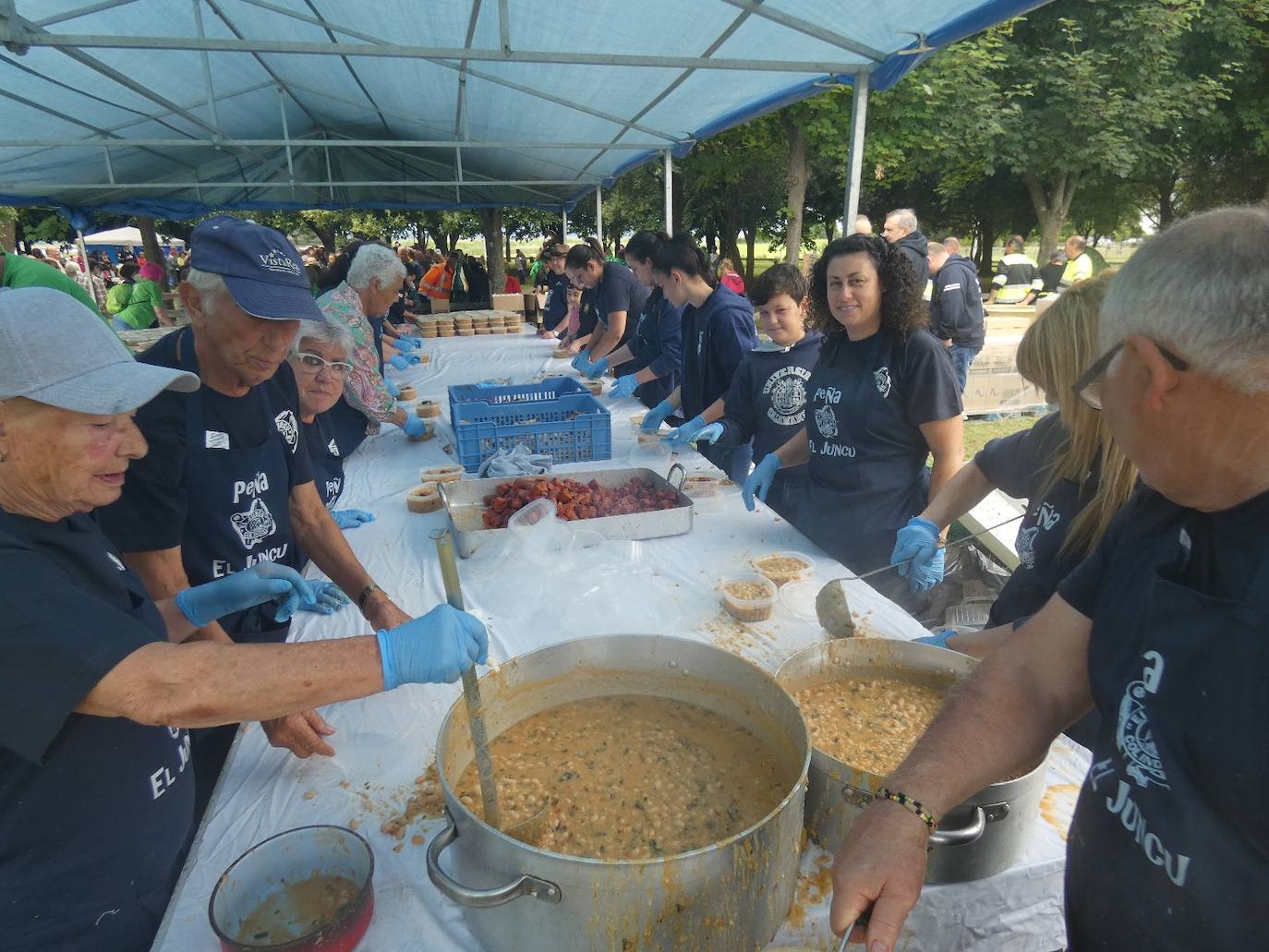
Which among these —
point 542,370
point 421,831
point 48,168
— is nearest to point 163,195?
point 48,168

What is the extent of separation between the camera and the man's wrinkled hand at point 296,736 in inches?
63.0

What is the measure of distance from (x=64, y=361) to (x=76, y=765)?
0.70 meters

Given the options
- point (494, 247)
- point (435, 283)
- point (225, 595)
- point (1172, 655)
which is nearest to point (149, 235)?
point (435, 283)

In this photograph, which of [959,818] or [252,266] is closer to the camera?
[959,818]

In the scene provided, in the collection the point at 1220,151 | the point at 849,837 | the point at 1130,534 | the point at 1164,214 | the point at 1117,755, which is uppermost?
the point at 1220,151

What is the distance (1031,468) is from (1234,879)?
4.81 ft

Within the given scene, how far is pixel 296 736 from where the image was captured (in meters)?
1.61

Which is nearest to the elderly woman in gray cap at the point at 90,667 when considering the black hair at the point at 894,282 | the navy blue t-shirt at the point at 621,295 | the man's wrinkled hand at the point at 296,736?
the man's wrinkled hand at the point at 296,736

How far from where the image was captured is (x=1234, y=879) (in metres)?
0.91

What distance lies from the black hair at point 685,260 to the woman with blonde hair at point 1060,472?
2.74 metres

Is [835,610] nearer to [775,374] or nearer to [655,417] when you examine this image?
[775,374]

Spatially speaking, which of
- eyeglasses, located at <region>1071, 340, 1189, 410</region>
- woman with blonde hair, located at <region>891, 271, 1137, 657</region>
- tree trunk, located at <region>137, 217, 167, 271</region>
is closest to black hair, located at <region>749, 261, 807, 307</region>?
woman with blonde hair, located at <region>891, 271, 1137, 657</region>

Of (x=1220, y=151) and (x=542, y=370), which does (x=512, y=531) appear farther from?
(x=1220, y=151)

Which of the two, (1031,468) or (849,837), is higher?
(1031,468)
